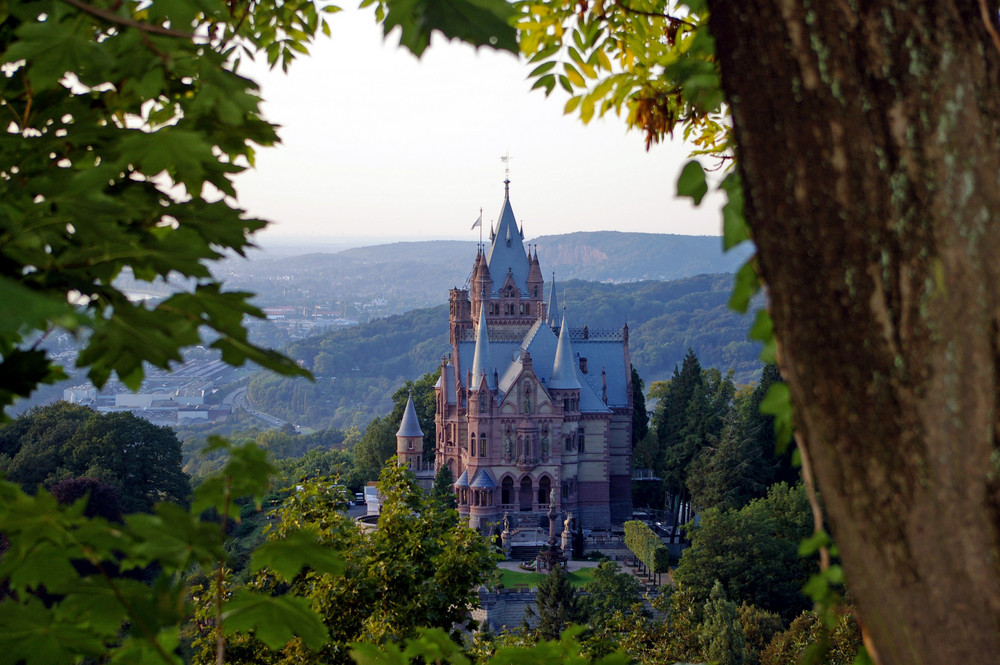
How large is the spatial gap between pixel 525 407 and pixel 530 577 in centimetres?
884

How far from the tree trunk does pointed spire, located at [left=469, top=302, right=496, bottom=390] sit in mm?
43946

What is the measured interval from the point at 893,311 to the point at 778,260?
0.78ft

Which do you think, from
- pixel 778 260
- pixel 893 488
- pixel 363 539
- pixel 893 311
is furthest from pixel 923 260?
pixel 363 539

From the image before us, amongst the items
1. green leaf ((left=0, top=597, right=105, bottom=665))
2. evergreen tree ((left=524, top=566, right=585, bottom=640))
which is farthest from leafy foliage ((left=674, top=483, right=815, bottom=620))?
green leaf ((left=0, top=597, right=105, bottom=665))

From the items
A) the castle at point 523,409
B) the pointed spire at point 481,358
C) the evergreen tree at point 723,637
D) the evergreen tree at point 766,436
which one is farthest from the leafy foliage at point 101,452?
the evergreen tree at point 766,436

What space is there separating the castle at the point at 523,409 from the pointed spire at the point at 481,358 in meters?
0.06

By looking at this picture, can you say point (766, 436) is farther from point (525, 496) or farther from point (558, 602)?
point (558, 602)

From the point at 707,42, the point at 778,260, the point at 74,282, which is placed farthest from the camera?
the point at 707,42

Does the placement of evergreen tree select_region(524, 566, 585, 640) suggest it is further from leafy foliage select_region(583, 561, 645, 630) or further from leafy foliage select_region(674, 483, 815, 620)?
leafy foliage select_region(674, 483, 815, 620)

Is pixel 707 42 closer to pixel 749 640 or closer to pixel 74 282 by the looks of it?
pixel 74 282

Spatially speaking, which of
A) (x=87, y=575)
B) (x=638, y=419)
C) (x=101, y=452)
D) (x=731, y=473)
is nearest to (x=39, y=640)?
(x=87, y=575)

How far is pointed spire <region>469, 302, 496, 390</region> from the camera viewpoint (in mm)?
46125

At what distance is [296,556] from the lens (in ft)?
9.51

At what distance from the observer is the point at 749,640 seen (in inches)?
1000
